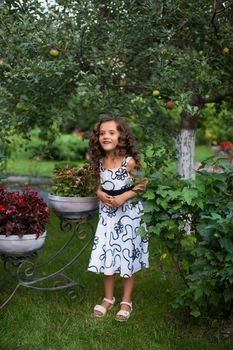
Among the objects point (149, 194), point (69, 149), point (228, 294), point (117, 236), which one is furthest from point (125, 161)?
point (69, 149)

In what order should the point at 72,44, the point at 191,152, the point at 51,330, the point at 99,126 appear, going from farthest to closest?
the point at 191,152, the point at 72,44, the point at 99,126, the point at 51,330

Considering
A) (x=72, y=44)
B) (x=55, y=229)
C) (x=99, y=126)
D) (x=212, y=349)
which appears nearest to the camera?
(x=212, y=349)

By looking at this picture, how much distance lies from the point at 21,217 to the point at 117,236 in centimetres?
64

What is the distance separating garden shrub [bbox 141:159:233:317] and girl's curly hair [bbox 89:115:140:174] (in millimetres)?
390

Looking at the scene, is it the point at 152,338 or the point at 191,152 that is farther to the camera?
the point at 191,152

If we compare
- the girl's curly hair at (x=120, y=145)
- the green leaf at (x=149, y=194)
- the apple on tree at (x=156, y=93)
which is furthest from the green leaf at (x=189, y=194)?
the apple on tree at (x=156, y=93)

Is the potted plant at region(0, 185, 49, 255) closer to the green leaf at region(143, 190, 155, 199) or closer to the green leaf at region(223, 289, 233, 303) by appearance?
the green leaf at region(143, 190, 155, 199)

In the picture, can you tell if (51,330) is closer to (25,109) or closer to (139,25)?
(25,109)

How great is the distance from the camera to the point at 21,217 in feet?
11.6

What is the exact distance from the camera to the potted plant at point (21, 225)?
3471 mm

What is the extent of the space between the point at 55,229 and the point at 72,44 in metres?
2.73

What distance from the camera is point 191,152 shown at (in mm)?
5660

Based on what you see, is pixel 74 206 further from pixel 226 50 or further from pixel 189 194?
pixel 226 50

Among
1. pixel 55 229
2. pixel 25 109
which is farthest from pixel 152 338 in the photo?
pixel 55 229
